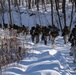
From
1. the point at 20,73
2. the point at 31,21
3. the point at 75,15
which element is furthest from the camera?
the point at 31,21

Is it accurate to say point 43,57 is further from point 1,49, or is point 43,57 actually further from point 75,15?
point 75,15

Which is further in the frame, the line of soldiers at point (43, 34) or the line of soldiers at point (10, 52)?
the line of soldiers at point (43, 34)

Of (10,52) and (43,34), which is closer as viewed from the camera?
(10,52)

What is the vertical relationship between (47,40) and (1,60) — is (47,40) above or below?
below

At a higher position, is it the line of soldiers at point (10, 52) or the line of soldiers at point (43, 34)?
the line of soldiers at point (10, 52)

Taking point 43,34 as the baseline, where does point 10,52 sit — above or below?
above

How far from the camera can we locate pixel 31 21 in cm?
3550

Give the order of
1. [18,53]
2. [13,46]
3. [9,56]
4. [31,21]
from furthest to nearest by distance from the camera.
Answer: [31,21] → [13,46] → [18,53] → [9,56]

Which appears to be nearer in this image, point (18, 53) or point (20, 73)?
point (20, 73)

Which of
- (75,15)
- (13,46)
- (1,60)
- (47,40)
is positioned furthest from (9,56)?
(75,15)

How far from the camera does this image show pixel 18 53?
31.7 ft

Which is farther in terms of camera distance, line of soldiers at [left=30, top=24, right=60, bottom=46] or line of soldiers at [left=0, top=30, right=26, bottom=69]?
line of soldiers at [left=30, top=24, right=60, bottom=46]

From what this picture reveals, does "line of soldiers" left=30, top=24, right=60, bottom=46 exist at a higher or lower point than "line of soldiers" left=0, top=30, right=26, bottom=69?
lower

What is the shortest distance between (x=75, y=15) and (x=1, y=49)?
78.9 feet
